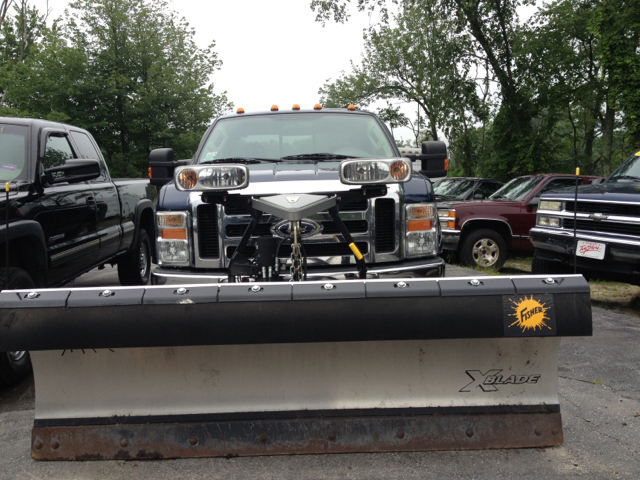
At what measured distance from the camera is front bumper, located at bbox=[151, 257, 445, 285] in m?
3.40

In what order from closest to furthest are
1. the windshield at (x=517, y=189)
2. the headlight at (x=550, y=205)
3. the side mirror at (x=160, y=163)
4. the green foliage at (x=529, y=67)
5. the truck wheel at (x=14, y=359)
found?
1. the truck wheel at (x=14, y=359)
2. the side mirror at (x=160, y=163)
3. the headlight at (x=550, y=205)
4. the windshield at (x=517, y=189)
5. the green foliage at (x=529, y=67)

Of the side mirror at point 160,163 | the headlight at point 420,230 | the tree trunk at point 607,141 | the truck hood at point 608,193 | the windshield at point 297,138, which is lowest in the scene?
the headlight at point 420,230

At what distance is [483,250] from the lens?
963cm

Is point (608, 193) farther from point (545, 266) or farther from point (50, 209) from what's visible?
point (50, 209)

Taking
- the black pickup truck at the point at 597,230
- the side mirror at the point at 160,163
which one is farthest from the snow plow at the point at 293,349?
the black pickup truck at the point at 597,230

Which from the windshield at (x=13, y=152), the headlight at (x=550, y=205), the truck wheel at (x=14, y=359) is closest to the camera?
the truck wheel at (x=14, y=359)

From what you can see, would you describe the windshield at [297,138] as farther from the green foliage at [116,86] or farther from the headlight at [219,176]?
the green foliage at [116,86]

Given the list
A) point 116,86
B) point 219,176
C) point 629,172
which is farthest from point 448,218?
point 116,86

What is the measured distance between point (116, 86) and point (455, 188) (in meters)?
19.7

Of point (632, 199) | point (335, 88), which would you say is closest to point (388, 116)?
point (335, 88)

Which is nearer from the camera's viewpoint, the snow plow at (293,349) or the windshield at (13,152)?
the snow plow at (293,349)

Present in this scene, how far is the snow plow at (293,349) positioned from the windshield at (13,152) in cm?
205

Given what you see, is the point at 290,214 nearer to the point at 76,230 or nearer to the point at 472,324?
the point at 472,324

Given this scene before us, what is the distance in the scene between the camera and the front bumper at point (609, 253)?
18.5 ft
